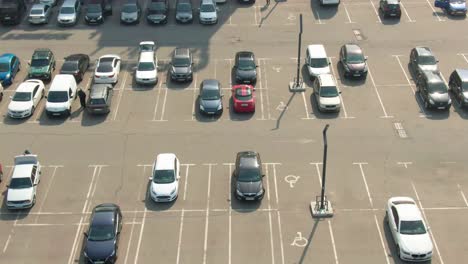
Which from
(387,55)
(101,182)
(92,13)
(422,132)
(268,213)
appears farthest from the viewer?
(92,13)

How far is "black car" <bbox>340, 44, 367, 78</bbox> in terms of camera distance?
49.3 m

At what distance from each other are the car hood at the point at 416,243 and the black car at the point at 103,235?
1474 cm

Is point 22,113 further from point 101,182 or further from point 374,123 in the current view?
point 374,123

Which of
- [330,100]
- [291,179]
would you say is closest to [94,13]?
[330,100]

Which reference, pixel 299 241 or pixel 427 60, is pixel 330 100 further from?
pixel 299 241

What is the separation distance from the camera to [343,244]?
34.6 meters

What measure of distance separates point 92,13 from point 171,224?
97.1ft

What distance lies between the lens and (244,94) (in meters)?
45.9

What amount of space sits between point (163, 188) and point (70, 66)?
1716 cm

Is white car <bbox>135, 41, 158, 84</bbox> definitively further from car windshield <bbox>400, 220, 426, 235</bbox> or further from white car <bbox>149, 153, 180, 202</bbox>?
car windshield <bbox>400, 220, 426, 235</bbox>

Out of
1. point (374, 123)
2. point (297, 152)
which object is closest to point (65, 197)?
point (297, 152)

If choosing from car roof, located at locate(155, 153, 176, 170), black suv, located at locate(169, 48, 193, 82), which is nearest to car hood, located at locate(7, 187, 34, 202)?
car roof, located at locate(155, 153, 176, 170)

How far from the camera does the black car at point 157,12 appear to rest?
5909 cm

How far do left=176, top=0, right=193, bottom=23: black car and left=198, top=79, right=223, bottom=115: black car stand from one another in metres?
14.5
